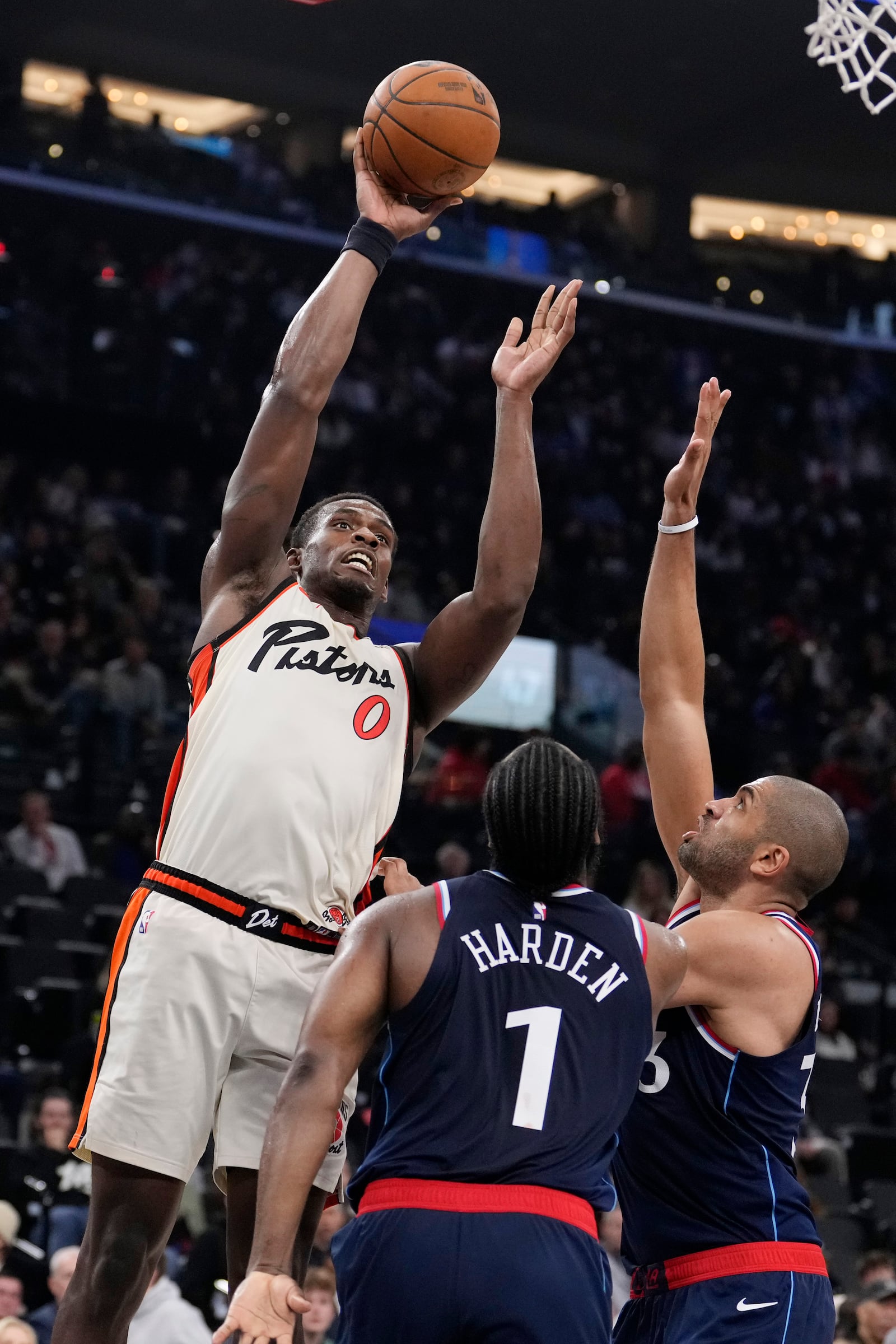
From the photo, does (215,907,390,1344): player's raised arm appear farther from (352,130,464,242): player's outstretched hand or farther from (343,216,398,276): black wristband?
(352,130,464,242): player's outstretched hand

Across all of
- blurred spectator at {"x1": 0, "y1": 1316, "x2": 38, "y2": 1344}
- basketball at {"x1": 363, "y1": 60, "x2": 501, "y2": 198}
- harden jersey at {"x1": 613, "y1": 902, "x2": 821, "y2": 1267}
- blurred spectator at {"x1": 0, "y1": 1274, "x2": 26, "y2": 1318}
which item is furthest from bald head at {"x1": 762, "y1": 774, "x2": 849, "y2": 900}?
blurred spectator at {"x1": 0, "y1": 1274, "x2": 26, "y2": 1318}

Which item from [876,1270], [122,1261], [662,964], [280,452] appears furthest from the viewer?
[876,1270]

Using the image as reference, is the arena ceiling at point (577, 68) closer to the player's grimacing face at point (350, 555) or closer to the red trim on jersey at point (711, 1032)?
the player's grimacing face at point (350, 555)

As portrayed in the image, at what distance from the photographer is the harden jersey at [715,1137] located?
3748 mm

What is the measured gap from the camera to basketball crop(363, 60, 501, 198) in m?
4.45

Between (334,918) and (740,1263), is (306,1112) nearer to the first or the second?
(334,918)

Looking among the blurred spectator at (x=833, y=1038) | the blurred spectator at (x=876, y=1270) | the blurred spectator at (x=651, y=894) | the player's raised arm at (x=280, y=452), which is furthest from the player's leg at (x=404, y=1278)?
the blurred spectator at (x=833, y=1038)

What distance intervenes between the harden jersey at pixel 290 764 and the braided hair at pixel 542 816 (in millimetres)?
754

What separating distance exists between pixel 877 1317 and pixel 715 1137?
4.14 m

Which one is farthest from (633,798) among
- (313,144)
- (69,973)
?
(313,144)

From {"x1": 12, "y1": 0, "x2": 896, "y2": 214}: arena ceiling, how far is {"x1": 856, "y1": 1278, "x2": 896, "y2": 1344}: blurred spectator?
51.1ft

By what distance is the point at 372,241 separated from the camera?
4.46 metres

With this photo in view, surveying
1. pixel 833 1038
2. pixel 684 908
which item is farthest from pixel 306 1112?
pixel 833 1038

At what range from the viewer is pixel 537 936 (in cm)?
322
